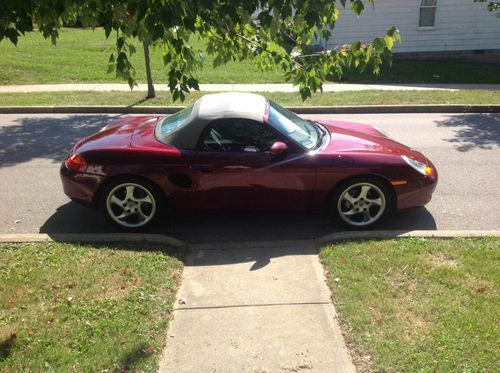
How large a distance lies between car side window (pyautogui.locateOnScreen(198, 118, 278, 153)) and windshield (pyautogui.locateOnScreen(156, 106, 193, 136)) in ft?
1.32

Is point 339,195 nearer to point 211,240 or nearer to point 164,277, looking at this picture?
point 211,240

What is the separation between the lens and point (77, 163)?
534 centimetres

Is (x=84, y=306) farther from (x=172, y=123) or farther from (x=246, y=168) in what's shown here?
(x=172, y=123)

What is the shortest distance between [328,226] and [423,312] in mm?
2002

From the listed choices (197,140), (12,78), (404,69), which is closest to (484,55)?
(404,69)

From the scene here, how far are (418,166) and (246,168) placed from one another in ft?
6.10

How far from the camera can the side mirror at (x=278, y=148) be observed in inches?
202

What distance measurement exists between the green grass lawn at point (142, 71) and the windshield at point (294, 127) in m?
8.87

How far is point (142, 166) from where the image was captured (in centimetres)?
518

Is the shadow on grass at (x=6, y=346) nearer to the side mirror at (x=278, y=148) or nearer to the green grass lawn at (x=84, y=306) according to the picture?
the green grass lawn at (x=84, y=306)

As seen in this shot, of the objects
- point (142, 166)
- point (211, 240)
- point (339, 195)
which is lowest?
point (211, 240)

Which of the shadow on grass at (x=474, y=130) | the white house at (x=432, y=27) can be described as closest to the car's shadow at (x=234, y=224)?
the shadow on grass at (x=474, y=130)

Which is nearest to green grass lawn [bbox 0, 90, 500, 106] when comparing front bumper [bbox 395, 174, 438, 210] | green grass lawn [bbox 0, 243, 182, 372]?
front bumper [bbox 395, 174, 438, 210]

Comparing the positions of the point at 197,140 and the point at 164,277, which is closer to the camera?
the point at 164,277
